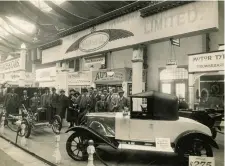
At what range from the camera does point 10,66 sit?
1148 centimetres

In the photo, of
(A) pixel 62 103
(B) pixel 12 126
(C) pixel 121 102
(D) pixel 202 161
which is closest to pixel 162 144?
(D) pixel 202 161

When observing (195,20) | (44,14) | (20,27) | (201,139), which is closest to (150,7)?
(195,20)

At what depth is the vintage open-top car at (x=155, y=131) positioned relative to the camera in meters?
5.54

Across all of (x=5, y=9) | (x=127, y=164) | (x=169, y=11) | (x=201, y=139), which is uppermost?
(x=5, y=9)

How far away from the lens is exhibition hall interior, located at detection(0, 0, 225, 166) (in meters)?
5.82

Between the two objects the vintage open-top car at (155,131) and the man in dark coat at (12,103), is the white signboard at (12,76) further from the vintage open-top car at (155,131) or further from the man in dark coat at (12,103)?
the vintage open-top car at (155,131)

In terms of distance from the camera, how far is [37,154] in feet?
21.6

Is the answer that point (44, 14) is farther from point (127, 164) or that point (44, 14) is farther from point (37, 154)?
point (127, 164)

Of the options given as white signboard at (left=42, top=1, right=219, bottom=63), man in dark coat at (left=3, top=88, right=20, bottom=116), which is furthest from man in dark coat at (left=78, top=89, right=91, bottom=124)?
man in dark coat at (left=3, top=88, right=20, bottom=116)

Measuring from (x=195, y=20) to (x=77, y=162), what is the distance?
485 cm

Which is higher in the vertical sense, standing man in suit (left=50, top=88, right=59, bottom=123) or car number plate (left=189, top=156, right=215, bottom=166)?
standing man in suit (left=50, top=88, right=59, bottom=123)

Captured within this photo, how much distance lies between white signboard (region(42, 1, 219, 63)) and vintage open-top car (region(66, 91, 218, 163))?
2032mm

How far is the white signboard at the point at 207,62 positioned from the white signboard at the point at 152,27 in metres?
1.04

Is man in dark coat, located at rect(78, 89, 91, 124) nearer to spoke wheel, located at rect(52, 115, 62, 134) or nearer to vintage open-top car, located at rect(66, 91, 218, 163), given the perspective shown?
spoke wheel, located at rect(52, 115, 62, 134)
